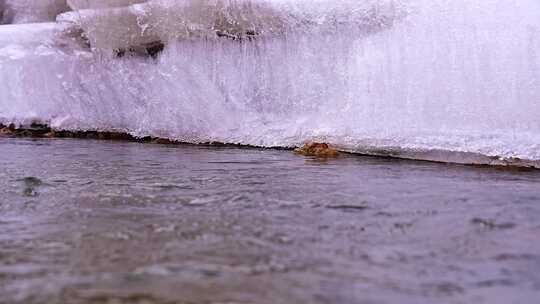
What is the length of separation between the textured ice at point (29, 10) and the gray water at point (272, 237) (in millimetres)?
4912

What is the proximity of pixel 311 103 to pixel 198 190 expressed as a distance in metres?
2.10

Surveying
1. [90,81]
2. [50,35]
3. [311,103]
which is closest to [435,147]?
[311,103]

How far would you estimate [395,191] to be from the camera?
95.2 inches

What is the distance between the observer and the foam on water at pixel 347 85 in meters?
3.62

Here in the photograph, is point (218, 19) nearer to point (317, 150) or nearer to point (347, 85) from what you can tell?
point (347, 85)

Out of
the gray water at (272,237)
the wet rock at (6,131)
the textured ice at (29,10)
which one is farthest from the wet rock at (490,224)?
the textured ice at (29,10)

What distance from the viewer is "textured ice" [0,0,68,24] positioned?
297 inches

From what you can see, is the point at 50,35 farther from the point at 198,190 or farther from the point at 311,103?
the point at 198,190

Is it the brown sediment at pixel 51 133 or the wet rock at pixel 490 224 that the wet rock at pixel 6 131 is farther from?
the wet rock at pixel 490 224

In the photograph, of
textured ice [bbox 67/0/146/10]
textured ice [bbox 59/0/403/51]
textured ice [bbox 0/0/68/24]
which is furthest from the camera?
textured ice [bbox 0/0/68/24]

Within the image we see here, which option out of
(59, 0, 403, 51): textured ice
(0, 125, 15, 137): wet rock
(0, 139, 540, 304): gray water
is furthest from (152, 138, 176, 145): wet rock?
(0, 139, 540, 304): gray water

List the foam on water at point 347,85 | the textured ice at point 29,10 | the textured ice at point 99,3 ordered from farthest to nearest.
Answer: the textured ice at point 29,10
the textured ice at point 99,3
the foam on water at point 347,85

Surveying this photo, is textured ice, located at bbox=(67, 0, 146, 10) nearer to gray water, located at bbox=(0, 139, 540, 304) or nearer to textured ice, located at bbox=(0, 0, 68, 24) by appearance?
textured ice, located at bbox=(0, 0, 68, 24)

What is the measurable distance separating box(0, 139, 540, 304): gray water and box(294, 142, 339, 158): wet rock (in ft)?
2.57
